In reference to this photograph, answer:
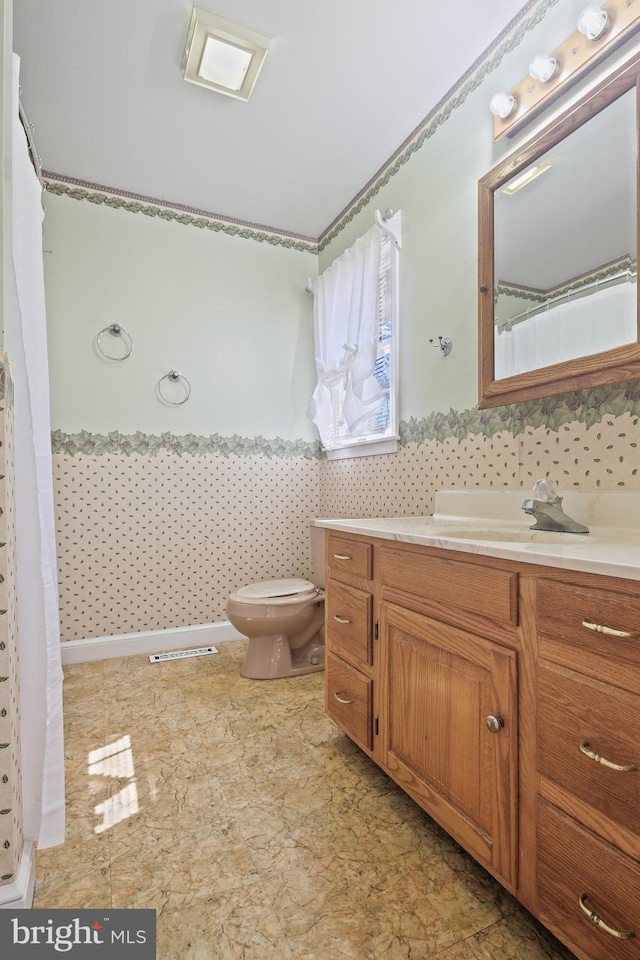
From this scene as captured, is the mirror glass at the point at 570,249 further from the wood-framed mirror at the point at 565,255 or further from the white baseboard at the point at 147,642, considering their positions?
the white baseboard at the point at 147,642

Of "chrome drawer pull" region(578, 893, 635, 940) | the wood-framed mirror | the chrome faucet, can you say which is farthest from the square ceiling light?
"chrome drawer pull" region(578, 893, 635, 940)

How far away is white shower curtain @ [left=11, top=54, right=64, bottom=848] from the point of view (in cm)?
122

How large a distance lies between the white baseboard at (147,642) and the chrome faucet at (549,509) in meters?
2.13

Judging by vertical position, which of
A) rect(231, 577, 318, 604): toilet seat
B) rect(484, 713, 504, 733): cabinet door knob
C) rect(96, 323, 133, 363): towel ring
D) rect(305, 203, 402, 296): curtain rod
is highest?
rect(305, 203, 402, 296): curtain rod

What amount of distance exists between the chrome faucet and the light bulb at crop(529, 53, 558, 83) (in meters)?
1.28

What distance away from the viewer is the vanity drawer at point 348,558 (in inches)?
60.5

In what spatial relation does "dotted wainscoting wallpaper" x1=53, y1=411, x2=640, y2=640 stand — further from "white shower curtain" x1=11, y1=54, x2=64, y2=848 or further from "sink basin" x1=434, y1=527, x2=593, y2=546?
"white shower curtain" x1=11, y1=54, x2=64, y2=848

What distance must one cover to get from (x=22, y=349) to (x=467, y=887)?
1762 millimetres

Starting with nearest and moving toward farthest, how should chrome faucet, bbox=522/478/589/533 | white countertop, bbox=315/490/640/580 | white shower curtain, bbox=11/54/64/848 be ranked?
white countertop, bbox=315/490/640/580, white shower curtain, bbox=11/54/64/848, chrome faucet, bbox=522/478/589/533

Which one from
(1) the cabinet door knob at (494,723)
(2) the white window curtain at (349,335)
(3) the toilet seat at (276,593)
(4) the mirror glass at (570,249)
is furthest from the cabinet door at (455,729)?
(2) the white window curtain at (349,335)

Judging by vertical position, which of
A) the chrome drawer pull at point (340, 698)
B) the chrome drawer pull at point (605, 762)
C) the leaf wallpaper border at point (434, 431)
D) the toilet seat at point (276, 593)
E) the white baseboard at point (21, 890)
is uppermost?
the leaf wallpaper border at point (434, 431)

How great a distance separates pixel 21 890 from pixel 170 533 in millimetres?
1878

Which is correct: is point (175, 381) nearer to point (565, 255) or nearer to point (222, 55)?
point (222, 55)

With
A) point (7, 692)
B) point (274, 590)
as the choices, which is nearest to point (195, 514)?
point (274, 590)
